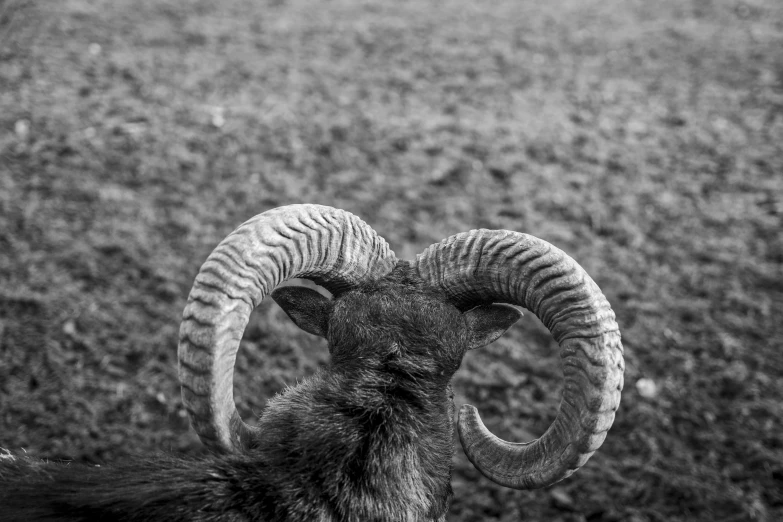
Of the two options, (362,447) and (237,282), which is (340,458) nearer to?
(362,447)

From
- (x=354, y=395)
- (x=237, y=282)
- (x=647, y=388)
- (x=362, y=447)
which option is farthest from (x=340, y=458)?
(x=647, y=388)

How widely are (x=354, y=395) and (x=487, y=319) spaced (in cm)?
104

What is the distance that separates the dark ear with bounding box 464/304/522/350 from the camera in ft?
12.7

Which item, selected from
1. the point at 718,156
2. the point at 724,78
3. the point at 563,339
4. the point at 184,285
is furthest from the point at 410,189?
the point at 724,78

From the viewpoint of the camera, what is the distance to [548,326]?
3.47 meters

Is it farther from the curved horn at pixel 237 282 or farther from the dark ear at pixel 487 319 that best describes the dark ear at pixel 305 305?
the dark ear at pixel 487 319

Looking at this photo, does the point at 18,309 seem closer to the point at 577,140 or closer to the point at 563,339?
the point at 563,339

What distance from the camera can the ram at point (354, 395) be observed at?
3.01 m

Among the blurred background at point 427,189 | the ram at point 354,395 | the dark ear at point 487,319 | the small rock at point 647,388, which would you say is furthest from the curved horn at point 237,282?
the small rock at point 647,388

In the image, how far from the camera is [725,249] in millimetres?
7684

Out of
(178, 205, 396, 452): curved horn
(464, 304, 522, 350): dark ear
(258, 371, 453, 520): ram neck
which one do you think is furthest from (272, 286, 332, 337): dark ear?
(464, 304, 522, 350): dark ear

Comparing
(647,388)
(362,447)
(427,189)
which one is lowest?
(647,388)

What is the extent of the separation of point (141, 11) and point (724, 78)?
1066 cm

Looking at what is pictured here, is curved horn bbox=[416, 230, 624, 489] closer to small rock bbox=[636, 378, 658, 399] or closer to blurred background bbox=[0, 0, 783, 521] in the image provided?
blurred background bbox=[0, 0, 783, 521]
